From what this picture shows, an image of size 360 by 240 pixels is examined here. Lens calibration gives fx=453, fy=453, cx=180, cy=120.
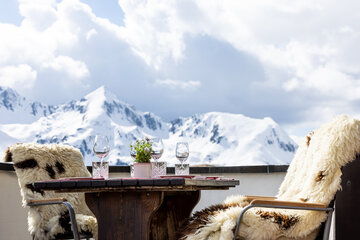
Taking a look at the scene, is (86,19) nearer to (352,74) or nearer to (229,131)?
(352,74)

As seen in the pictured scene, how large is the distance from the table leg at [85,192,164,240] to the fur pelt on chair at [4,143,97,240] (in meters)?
0.54

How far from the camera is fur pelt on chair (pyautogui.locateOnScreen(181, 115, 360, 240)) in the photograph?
1.96 metres

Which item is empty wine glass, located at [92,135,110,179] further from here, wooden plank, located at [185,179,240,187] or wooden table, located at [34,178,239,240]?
wooden plank, located at [185,179,240,187]

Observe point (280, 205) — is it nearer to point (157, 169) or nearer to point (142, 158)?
point (157, 169)

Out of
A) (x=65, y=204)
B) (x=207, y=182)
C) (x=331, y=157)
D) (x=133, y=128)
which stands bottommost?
(x=65, y=204)

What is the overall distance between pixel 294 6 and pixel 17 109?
107m

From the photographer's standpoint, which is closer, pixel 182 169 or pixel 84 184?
pixel 84 184

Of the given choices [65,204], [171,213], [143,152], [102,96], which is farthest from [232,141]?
[65,204]

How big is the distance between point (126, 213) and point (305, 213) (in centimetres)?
81

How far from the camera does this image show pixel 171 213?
9.16 feet

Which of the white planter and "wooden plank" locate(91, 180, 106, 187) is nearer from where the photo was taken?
"wooden plank" locate(91, 180, 106, 187)

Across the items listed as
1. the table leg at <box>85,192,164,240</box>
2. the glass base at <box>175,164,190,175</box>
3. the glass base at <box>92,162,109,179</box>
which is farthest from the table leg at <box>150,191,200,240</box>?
the table leg at <box>85,192,164,240</box>

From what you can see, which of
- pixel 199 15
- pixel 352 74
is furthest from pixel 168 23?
pixel 352 74

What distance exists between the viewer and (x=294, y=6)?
7356 cm
